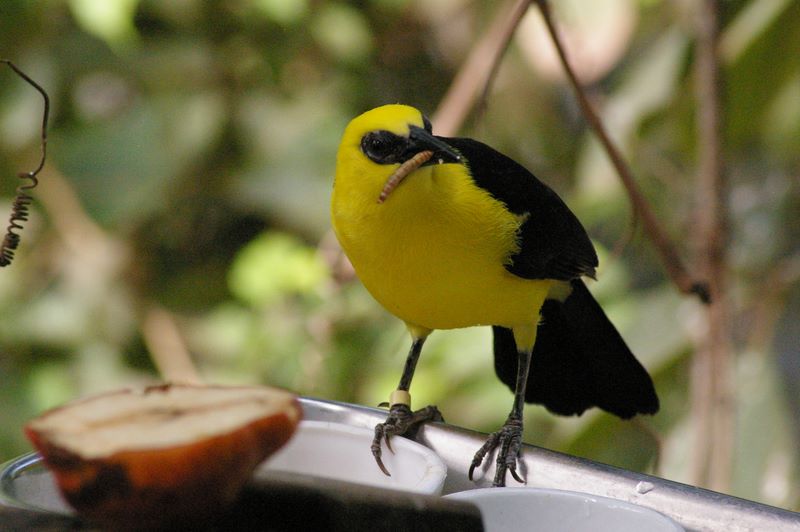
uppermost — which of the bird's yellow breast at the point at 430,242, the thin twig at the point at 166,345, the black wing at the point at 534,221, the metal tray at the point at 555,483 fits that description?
the thin twig at the point at 166,345

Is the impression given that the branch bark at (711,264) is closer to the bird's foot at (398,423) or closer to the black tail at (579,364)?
the black tail at (579,364)

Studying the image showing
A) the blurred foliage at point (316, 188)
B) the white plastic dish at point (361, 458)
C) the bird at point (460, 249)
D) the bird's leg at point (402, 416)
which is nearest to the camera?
the white plastic dish at point (361, 458)

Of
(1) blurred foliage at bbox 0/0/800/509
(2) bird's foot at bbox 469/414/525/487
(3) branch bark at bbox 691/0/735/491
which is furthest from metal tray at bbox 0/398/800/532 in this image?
(1) blurred foliage at bbox 0/0/800/509

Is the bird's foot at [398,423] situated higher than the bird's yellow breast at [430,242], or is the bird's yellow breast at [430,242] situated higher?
the bird's yellow breast at [430,242]

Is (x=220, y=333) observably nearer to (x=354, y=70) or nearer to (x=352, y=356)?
(x=352, y=356)

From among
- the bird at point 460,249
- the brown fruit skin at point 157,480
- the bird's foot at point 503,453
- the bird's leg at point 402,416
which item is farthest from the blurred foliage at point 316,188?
the brown fruit skin at point 157,480

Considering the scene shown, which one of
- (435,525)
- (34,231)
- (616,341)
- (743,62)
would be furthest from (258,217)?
(435,525)

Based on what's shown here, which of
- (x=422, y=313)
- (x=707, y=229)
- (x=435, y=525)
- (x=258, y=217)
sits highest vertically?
(x=258, y=217)
